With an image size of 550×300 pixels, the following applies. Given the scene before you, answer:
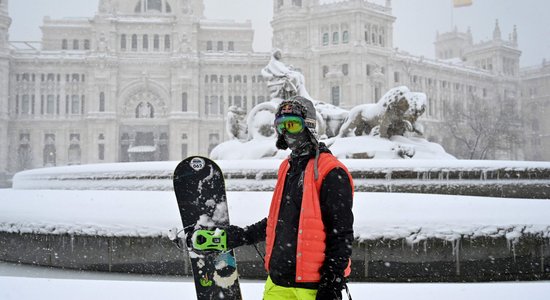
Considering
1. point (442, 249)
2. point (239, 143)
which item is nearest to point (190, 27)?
point (239, 143)

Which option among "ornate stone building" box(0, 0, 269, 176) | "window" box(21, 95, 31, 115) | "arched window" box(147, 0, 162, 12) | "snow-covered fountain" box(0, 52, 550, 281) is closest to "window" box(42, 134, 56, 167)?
"ornate stone building" box(0, 0, 269, 176)

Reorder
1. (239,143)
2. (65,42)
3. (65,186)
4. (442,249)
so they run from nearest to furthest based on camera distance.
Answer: (442,249) < (65,186) < (239,143) < (65,42)

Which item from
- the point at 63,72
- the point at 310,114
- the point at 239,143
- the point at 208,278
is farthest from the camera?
the point at 63,72

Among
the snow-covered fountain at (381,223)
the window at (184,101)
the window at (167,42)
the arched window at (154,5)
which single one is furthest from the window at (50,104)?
the snow-covered fountain at (381,223)

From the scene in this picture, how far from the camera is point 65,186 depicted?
10.0m

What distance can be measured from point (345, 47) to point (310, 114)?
59331 mm

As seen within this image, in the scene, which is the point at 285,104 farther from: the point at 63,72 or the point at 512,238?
the point at 63,72

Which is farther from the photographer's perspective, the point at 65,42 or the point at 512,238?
the point at 65,42

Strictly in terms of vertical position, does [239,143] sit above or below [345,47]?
below

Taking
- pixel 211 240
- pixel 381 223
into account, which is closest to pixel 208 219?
pixel 211 240

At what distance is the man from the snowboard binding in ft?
0.79

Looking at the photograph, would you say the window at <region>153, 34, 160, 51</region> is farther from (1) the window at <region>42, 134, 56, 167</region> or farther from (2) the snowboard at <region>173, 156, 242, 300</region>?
(2) the snowboard at <region>173, 156, 242, 300</region>

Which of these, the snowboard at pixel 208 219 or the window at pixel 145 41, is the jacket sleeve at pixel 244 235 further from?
the window at pixel 145 41

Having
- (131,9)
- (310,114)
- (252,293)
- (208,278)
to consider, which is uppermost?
(131,9)
